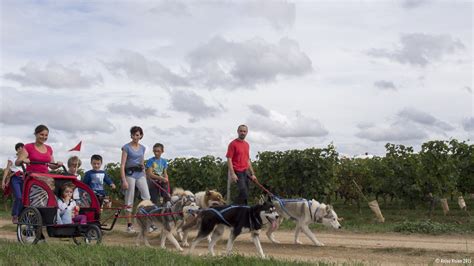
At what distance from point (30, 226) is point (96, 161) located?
7.92 feet

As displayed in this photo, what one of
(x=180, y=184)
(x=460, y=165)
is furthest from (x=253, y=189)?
(x=460, y=165)

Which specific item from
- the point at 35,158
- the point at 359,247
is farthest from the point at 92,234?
the point at 359,247

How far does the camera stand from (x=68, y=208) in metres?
9.36

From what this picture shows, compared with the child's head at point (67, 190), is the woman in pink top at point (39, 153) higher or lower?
higher

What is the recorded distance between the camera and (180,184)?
26.9 metres

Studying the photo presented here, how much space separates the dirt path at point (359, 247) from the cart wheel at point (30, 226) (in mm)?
1699

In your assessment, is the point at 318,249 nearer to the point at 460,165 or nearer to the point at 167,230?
the point at 167,230

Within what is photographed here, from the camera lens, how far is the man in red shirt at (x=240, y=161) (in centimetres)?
1137

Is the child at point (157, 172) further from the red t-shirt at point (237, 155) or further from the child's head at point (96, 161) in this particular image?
the red t-shirt at point (237, 155)

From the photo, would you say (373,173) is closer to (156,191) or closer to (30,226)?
(156,191)

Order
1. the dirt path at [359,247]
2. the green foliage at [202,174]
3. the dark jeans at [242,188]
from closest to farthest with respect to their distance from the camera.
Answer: the dirt path at [359,247], the dark jeans at [242,188], the green foliage at [202,174]

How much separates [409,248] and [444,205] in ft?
39.5

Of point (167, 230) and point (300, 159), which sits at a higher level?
point (300, 159)

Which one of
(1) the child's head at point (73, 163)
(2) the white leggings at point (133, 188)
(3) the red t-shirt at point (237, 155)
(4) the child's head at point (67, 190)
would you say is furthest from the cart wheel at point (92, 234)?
(3) the red t-shirt at point (237, 155)
